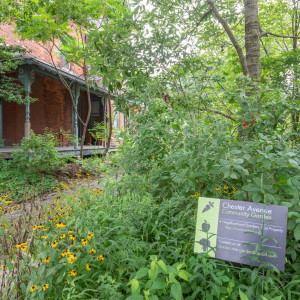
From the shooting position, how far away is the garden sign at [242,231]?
150cm

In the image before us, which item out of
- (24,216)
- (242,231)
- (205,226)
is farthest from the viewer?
(24,216)

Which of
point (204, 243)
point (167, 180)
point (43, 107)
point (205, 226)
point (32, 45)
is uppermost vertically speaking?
point (32, 45)

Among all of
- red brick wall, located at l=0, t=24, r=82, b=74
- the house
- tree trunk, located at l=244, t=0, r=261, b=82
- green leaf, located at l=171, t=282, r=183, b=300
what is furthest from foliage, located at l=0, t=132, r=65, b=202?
green leaf, located at l=171, t=282, r=183, b=300

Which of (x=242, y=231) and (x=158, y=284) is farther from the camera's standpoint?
(x=242, y=231)

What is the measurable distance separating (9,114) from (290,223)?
40.5 feet

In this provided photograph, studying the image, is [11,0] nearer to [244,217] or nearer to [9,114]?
[9,114]

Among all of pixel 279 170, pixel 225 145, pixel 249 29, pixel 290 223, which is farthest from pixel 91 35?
pixel 290 223

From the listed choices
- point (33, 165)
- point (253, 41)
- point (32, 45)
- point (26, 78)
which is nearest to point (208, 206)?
point (253, 41)

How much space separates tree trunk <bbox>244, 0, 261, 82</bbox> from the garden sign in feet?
7.38

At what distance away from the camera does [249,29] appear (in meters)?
3.28

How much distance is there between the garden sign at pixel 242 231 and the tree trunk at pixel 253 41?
2.25 meters

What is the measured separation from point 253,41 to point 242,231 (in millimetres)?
2695

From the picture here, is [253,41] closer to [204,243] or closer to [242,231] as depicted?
[242,231]

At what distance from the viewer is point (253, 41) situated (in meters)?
3.24
